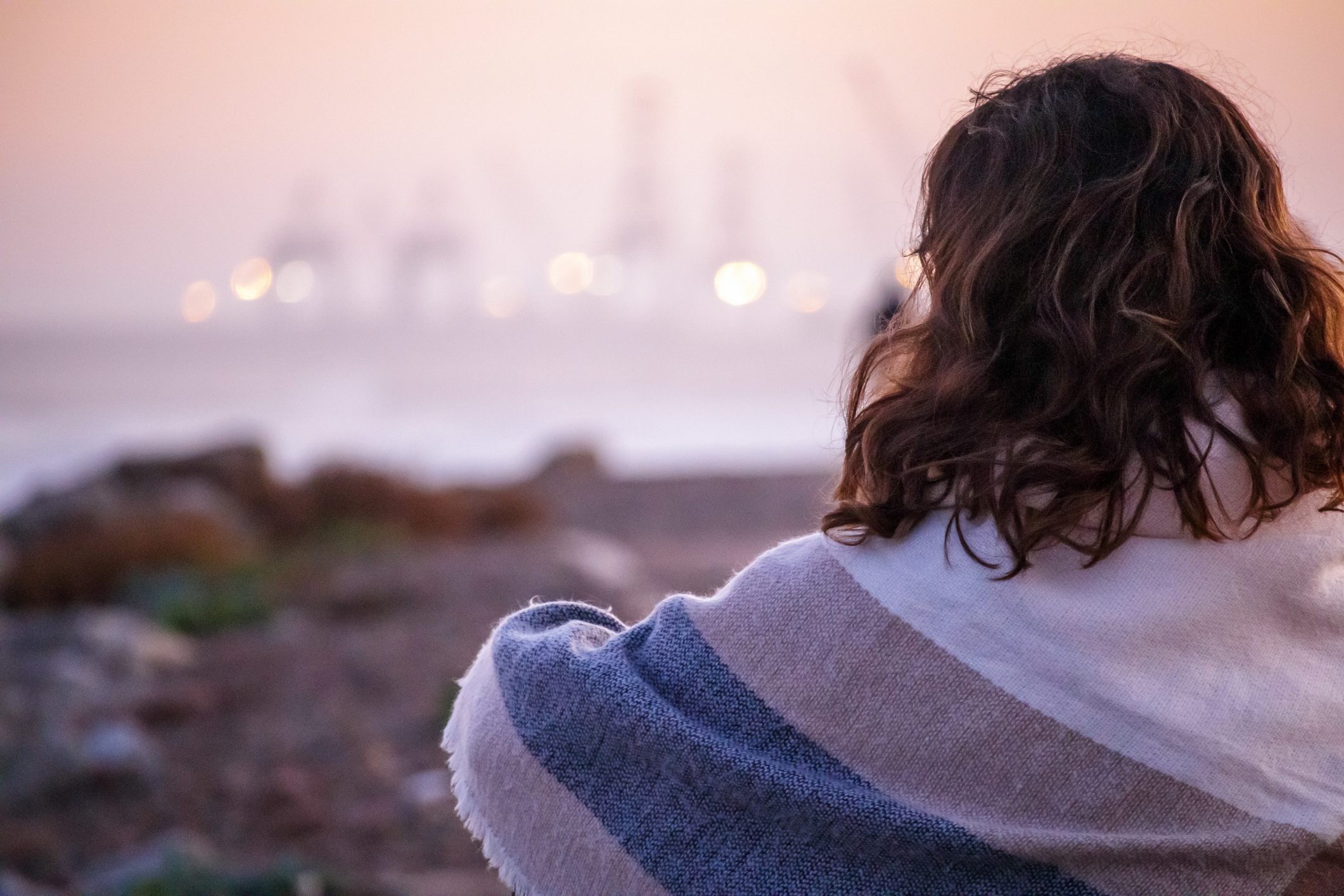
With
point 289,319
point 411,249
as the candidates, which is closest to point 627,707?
point 411,249

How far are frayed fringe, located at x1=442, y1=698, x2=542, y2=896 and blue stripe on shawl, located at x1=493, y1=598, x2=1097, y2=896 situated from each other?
0.27ft

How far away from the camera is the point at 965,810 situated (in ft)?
4.06

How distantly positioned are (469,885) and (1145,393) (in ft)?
9.66

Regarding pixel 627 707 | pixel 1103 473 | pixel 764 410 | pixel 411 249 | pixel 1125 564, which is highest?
pixel 1103 473

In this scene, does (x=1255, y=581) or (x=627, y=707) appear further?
(x=627, y=707)

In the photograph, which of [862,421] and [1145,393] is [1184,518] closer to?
[1145,393]

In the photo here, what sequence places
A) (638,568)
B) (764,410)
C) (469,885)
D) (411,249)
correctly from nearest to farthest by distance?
(469,885) → (638,568) → (764,410) → (411,249)

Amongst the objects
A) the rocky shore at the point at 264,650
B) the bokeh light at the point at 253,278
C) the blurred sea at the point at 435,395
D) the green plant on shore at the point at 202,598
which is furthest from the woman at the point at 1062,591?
the bokeh light at the point at 253,278

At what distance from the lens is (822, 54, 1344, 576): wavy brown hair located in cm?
121

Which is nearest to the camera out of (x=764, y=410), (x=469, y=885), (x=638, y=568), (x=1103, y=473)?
(x=1103, y=473)

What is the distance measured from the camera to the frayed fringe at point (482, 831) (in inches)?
57.0

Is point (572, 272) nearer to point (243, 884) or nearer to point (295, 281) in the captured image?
point (295, 281)

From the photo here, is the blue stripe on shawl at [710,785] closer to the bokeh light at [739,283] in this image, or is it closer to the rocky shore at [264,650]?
the rocky shore at [264,650]

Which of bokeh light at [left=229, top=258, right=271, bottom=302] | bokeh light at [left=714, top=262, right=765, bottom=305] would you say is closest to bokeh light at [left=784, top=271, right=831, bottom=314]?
bokeh light at [left=714, top=262, right=765, bottom=305]
